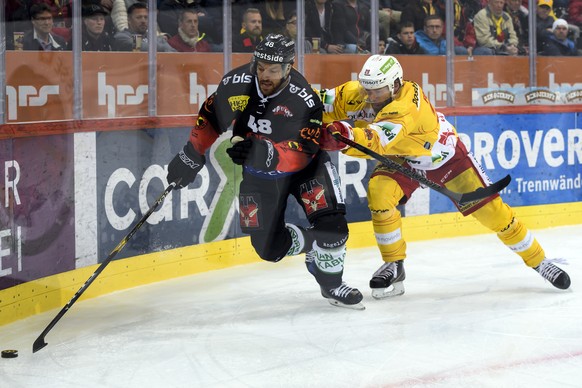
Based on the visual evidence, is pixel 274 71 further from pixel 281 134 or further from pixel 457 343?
pixel 457 343

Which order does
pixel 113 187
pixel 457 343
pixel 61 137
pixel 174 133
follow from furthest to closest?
1. pixel 174 133
2. pixel 113 187
3. pixel 61 137
4. pixel 457 343

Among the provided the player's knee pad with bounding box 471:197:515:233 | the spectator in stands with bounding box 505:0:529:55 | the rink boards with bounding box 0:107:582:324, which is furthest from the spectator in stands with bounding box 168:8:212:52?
the spectator in stands with bounding box 505:0:529:55

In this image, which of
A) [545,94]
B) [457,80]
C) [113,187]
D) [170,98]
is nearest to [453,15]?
[457,80]

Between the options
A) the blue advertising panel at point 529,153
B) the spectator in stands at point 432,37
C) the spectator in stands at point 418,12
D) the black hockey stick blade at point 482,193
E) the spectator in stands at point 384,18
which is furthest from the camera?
the blue advertising panel at point 529,153

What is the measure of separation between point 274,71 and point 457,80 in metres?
3.11

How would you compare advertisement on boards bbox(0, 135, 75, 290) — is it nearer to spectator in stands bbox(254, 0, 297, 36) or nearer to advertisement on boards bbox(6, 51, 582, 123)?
advertisement on boards bbox(6, 51, 582, 123)

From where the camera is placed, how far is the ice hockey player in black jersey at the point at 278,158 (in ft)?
15.6

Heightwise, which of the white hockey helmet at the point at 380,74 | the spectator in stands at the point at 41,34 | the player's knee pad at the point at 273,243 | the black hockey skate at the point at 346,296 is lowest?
the black hockey skate at the point at 346,296

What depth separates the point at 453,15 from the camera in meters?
7.50

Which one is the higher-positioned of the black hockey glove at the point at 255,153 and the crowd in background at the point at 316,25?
the crowd in background at the point at 316,25

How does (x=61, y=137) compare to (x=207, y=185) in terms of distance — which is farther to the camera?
(x=207, y=185)

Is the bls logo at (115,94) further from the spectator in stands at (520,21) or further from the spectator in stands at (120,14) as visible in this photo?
the spectator in stands at (520,21)

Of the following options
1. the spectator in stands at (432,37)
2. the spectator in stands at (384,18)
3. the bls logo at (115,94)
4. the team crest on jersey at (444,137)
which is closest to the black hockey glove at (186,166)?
the bls logo at (115,94)

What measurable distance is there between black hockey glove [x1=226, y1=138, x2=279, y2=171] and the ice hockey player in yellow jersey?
16.7 inches
